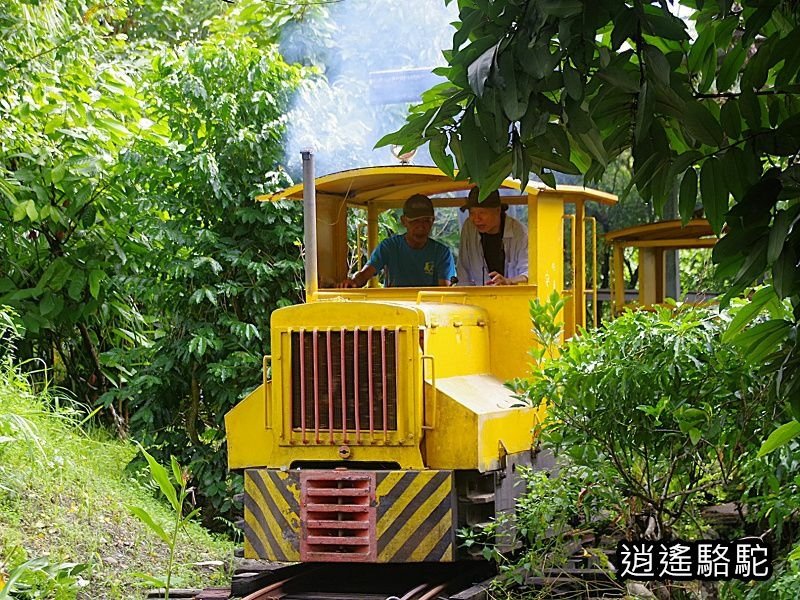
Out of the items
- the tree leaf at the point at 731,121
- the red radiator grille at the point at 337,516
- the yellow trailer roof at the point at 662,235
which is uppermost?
the yellow trailer roof at the point at 662,235

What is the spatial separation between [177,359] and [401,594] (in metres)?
3.83

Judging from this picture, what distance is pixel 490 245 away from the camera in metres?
8.02

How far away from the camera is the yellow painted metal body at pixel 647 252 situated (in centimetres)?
1602

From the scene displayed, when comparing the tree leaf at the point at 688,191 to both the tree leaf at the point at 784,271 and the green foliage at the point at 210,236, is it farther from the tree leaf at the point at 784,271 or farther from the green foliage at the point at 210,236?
the green foliage at the point at 210,236

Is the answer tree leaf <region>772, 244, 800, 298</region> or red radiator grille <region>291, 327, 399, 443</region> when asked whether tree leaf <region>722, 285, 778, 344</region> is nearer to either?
tree leaf <region>772, 244, 800, 298</region>

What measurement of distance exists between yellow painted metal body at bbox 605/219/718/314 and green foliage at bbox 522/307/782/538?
10153 millimetres

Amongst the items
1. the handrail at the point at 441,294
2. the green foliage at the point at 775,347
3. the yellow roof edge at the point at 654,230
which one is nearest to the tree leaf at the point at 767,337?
the green foliage at the point at 775,347

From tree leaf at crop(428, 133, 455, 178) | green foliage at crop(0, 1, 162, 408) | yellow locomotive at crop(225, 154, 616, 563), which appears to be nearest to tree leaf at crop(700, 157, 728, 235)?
tree leaf at crop(428, 133, 455, 178)

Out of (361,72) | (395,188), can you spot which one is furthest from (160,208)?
(361,72)

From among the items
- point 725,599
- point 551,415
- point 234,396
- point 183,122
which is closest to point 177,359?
point 234,396

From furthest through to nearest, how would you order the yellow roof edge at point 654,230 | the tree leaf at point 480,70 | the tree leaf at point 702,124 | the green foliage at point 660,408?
the yellow roof edge at point 654,230 < the green foliage at point 660,408 < the tree leaf at point 702,124 < the tree leaf at point 480,70

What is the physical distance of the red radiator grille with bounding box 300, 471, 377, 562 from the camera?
21.8 feet

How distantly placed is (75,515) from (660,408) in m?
4.61

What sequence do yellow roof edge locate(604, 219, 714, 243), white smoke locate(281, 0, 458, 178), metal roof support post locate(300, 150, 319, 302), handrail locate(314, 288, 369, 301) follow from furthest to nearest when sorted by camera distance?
yellow roof edge locate(604, 219, 714, 243) → white smoke locate(281, 0, 458, 178) → handrail locate(314, 288, 369, 301) → metal roof support post locate(300, 150, 319, 302)
